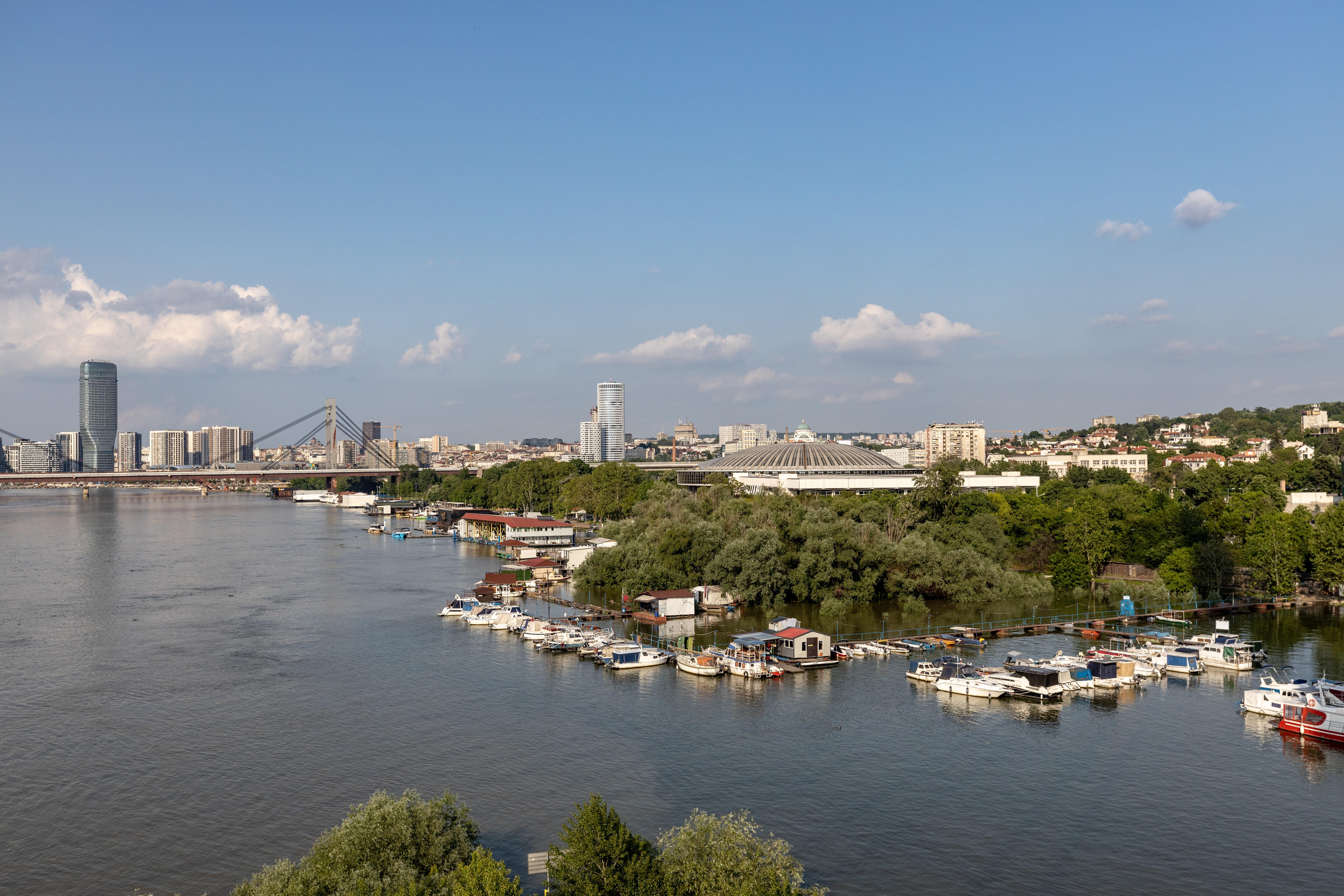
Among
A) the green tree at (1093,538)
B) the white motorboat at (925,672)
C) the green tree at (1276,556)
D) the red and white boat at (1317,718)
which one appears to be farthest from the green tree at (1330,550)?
the white motorboat at (925,672)

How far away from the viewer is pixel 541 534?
149 feet

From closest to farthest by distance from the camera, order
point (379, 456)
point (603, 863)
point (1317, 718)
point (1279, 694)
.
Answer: point (603, 863) < point (1317, 718) < point (1279, 694) < point (379, 456)

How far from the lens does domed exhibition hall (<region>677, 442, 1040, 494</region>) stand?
5031cm

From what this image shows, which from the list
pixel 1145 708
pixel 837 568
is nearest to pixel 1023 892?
pixel 1145 708

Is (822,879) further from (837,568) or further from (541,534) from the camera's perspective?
(541,534)

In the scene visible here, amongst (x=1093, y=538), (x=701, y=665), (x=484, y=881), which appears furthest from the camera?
(x=1093, y=538)

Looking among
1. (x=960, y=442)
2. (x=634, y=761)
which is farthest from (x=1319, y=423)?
(x=634, y=761)

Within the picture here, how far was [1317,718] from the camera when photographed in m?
16.7

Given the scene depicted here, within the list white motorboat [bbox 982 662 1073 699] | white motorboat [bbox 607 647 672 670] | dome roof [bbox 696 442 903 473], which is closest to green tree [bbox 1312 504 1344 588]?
white motorboat [bbox 982 662 1073 699]

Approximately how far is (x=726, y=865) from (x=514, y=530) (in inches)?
1491

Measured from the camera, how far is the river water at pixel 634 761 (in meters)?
11.9

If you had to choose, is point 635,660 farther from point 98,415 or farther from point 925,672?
point 98,415

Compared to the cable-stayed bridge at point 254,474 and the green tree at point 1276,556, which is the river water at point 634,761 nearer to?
the green tree at point 1276,556

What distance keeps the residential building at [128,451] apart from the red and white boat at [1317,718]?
7819 inches
